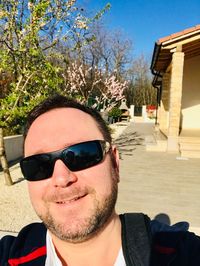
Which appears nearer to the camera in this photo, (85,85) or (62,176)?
(62,176)

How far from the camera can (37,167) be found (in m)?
1.56

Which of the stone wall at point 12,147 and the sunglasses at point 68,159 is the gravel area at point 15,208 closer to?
the stone wall at point 12,147

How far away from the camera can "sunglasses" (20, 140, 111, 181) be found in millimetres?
1512

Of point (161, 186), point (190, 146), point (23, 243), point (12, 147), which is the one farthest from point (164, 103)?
point (23, 243)

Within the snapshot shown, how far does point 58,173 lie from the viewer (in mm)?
1500

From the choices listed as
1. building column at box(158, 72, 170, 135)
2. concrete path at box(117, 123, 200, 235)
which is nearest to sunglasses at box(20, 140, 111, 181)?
concrete path at box(117, 123, 200, 235)

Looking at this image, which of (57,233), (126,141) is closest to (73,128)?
(57,233)

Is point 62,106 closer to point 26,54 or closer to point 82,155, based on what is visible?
point 82,155

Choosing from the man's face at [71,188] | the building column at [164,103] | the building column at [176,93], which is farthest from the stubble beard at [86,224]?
the building column at [164,103]

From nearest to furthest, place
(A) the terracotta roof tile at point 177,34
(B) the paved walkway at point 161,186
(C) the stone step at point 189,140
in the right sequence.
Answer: (B) the paved walkway at point 161,186 → (A) the terracotta roof tile at point 177,34 → (C) the stone step at point 189,140

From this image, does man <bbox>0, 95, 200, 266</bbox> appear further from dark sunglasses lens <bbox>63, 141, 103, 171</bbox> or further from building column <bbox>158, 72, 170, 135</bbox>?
building column <bbox>158, 72, 170, 135</bbox>

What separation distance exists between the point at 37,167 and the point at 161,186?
5.82 meters

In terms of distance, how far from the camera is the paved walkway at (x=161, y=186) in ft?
17.6

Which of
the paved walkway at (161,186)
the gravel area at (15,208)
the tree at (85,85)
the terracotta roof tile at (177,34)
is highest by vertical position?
the terracotta roof tile at (177,34)
